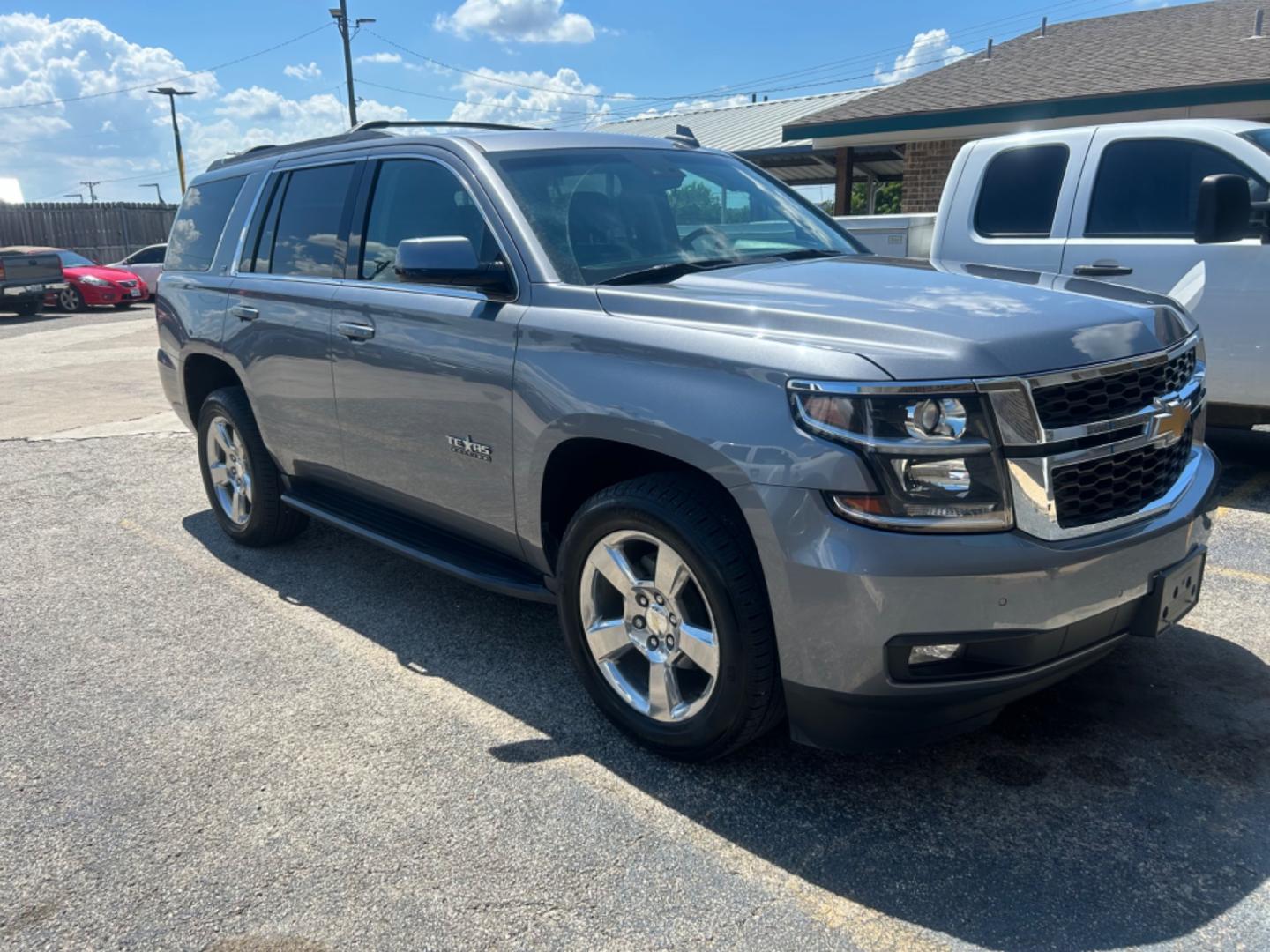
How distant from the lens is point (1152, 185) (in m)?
6.13

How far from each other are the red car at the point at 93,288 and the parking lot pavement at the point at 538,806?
72.9 feet

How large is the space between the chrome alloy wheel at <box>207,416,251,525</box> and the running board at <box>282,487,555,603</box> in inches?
22.7

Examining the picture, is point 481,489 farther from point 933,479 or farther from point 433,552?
point 933,479

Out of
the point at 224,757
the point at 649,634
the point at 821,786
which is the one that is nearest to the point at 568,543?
the point at 649,634

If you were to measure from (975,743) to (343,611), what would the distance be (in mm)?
2720

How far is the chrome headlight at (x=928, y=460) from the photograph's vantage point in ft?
8.34

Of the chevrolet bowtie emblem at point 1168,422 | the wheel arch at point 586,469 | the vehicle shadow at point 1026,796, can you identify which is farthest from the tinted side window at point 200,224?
the chevrolet bowtie emblem at point 1168,422

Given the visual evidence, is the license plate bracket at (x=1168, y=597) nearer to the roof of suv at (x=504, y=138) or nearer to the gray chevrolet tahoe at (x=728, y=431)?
the gray chevrolet tahoe at (x=728, y=431)

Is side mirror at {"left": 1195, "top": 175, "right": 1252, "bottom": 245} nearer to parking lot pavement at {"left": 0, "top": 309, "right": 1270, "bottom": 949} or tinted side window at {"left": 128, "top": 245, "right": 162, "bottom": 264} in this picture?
parking lot pavement at {"left": 0, "top": 309, "right": 1270, "bottom": 949}

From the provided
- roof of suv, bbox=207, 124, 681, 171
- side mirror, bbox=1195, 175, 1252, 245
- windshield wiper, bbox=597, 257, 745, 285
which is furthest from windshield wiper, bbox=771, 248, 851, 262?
side mirror, bbox=1195, 175, 1252, 245

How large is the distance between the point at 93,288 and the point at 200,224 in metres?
21.1

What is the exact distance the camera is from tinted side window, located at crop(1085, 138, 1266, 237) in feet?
19.7

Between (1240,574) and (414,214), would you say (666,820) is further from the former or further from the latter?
(1240,574)

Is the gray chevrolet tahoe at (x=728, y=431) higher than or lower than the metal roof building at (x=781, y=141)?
lower
